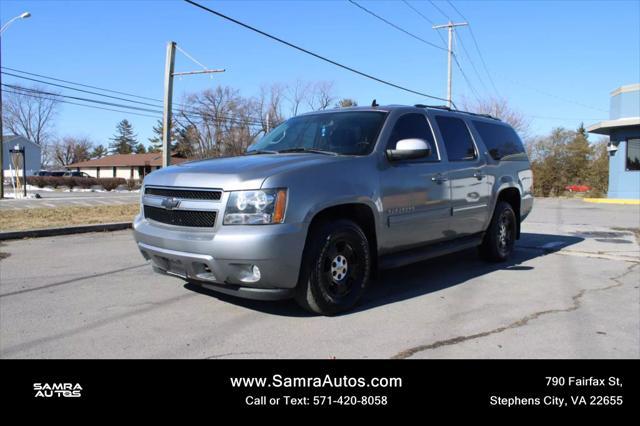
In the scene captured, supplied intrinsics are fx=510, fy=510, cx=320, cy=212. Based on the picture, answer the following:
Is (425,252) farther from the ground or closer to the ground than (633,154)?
closer to the ground

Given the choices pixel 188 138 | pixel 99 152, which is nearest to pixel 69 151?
pixel 99 152

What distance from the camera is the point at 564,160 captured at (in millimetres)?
33000

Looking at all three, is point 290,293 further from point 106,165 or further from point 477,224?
point 106,165

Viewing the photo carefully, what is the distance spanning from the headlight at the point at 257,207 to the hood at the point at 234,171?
0.08m

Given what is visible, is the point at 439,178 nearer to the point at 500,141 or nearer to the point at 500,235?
the point at 500,235

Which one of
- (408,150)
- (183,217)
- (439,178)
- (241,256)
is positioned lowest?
(241,256)

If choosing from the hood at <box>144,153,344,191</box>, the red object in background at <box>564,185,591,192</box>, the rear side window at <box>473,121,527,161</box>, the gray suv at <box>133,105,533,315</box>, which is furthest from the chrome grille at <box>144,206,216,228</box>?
the red object in background at <box>564,185,591,192</box>

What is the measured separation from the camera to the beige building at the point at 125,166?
72325mm

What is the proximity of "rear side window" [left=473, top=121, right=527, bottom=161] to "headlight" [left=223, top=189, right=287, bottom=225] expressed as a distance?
12.1ft

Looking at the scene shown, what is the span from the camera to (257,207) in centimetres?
392

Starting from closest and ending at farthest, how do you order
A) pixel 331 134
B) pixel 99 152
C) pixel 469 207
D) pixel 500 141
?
pixel 331 134
pixel 469 207
pixel 500 141
pixel 99 152

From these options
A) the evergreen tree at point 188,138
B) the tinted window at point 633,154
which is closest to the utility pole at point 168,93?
the tinted window at point 633,154

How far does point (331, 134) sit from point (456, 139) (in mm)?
1773
